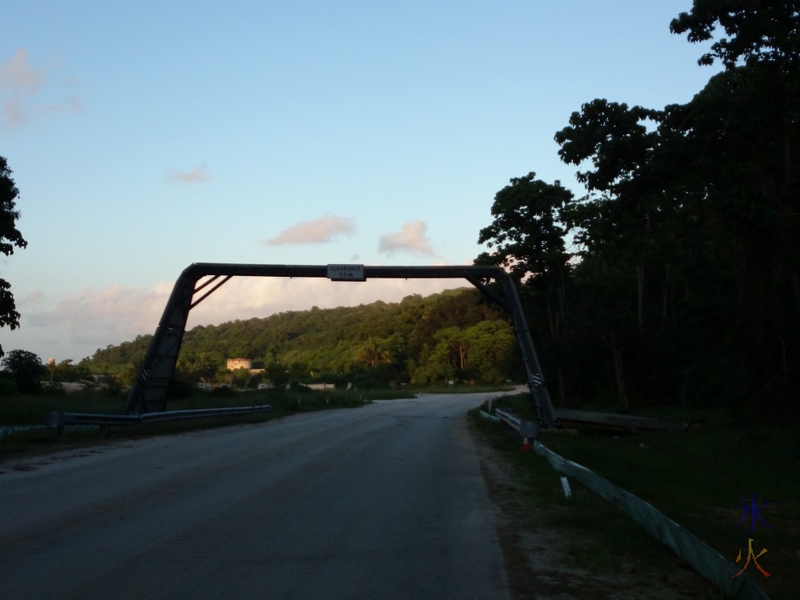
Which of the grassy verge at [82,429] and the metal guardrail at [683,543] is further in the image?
the grassy verge at [82,429]

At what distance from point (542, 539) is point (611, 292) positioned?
32540mm

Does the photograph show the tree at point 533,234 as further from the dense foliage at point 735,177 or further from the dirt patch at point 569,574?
the dirt patch at point 569,574

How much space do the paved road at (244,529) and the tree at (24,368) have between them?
30505 millimetres

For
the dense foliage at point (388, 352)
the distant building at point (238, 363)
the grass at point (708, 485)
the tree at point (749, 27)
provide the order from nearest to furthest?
the grass at point (708, 485) < the tree at point (749, 27) < the dense foliage at point (388, 352) < the distant building at point (238, 363)

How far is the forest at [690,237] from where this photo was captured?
749 inches

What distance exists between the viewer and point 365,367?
132 meters

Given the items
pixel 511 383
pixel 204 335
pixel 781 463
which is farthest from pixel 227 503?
pixel 204 335

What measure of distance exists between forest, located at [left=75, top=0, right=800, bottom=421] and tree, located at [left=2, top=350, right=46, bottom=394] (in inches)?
977

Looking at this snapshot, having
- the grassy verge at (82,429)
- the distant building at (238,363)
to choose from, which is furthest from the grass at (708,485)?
the distant building at (238,363)

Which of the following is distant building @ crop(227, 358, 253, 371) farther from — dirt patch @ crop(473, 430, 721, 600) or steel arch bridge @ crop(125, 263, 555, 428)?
dirt patch @ crop(473, 430, 721, 600)

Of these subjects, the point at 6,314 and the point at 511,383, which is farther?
the point at 511,383

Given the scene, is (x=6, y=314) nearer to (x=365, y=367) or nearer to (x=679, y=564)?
(x=679, y=564)

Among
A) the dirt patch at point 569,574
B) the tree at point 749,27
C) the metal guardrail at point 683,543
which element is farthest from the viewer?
the tree at point 749,27

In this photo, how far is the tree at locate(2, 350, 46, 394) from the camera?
45.0m
